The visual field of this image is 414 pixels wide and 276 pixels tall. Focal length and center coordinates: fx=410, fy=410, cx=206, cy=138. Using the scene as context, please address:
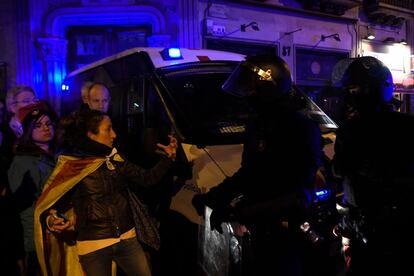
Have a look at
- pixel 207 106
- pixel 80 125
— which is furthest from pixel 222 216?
pixel 207 106

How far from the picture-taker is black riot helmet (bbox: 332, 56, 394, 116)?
2.17 m

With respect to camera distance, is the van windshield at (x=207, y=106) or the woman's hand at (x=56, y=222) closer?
the woman's hand at (x=56, y=222)

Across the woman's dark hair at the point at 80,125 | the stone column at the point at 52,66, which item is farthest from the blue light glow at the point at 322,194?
the stone column at the point at 52,66

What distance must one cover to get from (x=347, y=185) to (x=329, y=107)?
11.9 ft

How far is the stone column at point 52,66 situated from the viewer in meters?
9.20

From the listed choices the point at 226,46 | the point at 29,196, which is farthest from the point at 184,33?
the point at 29,196

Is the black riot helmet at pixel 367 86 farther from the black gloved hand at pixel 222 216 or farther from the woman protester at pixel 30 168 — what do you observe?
the woman protester at pixel 30 168

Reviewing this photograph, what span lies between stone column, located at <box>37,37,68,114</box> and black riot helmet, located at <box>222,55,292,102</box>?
7.55 meters

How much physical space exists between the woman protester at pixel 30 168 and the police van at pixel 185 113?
0.71 meters

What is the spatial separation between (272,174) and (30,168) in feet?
7.70

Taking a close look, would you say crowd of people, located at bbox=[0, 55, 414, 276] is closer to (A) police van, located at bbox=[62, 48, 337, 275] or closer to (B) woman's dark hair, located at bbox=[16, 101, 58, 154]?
(A) police van, located at bbox=[62, 48, 337, 275]

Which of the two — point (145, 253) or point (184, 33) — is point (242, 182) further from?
point (184, 33)

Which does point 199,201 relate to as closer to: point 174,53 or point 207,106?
point 207,106

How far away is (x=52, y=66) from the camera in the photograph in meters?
9.30
